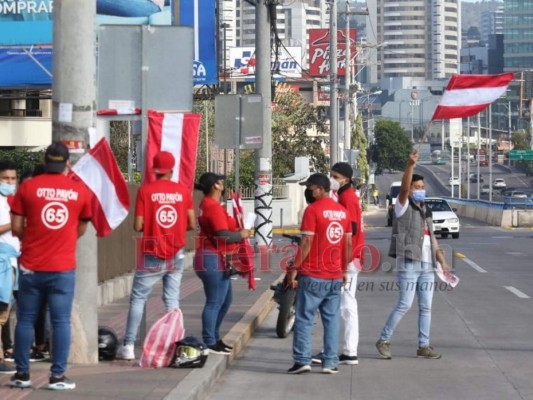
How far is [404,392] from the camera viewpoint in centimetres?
1074

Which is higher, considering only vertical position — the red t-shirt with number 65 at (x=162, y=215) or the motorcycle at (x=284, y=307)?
the red t-shirt with number 65 at (x=162, y=215)

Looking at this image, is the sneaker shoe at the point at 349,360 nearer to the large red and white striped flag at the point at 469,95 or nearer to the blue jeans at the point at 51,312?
the large red and white striped flag at the point at 469,95

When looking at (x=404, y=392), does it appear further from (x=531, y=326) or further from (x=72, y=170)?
(x=531, y=326)

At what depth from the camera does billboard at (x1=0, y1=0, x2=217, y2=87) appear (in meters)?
35.6

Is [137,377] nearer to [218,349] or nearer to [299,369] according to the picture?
[299,369]

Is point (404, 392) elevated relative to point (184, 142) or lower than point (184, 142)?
lower

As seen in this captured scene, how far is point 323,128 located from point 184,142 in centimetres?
6766

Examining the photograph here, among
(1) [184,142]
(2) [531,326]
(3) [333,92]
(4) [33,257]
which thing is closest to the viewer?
(4) [33,257]

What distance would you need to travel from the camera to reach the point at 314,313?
37.7 feet

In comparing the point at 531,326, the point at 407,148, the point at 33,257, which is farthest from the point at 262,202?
the point at 407,148

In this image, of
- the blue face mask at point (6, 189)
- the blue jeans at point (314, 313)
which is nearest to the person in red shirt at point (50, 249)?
the blue face mask at point (6, 189)

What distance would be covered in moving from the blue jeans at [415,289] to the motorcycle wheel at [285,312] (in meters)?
1.90

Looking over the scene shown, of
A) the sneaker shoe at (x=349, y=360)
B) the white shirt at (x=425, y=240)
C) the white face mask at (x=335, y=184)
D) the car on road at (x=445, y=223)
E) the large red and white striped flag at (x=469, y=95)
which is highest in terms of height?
the large red and white striped flag at (x=469, y=95)

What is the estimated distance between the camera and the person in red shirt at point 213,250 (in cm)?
1213
